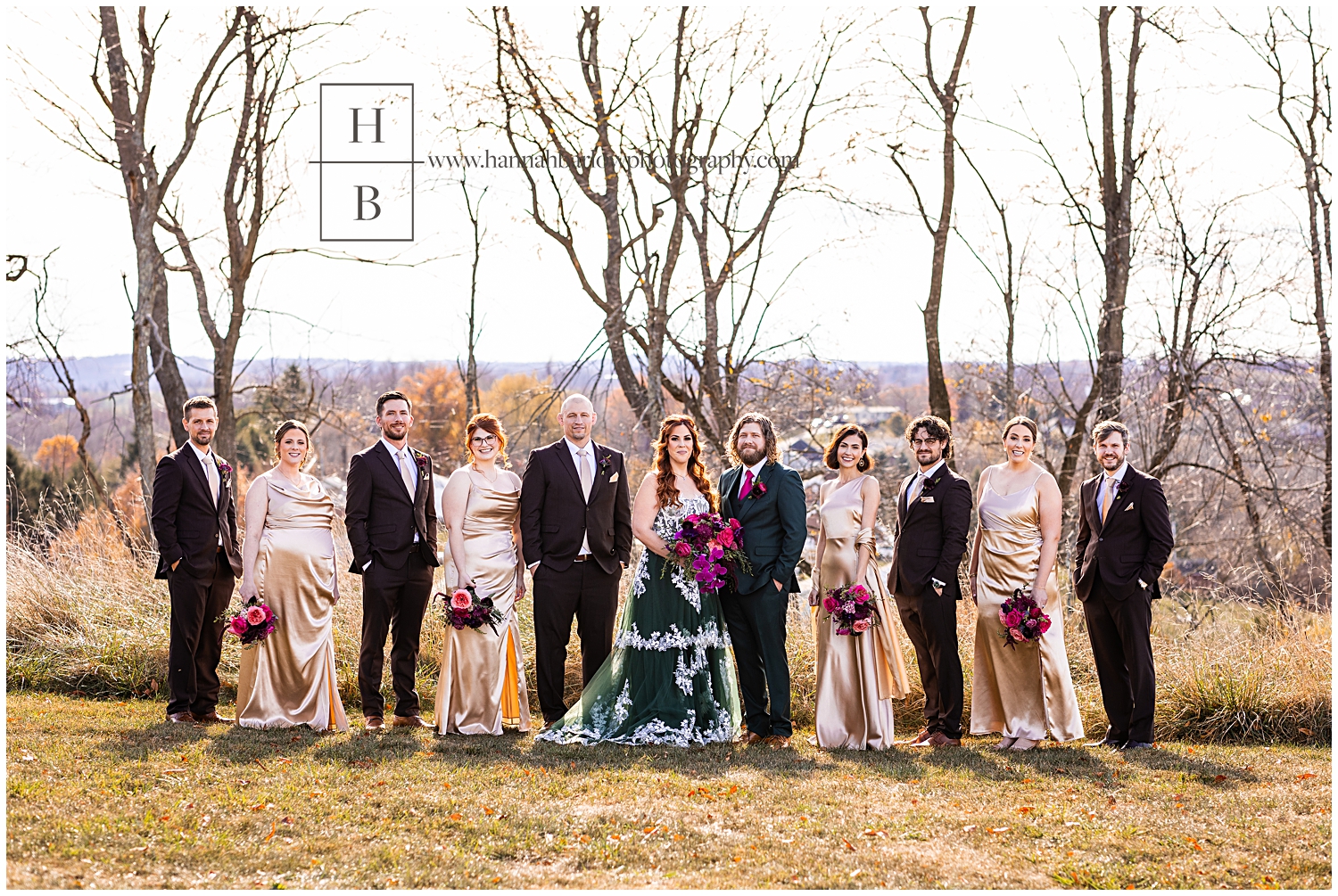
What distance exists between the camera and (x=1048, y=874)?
4.19m

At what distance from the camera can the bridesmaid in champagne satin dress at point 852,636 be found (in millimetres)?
6395

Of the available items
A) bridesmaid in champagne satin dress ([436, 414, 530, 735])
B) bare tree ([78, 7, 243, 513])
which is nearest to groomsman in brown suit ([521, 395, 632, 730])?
bridesmaid in champagne satin dress ([436, 414, 530, 735])

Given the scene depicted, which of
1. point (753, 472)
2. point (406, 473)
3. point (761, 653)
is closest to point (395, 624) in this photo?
point (406, 473)

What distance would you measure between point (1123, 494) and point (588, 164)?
320 inches

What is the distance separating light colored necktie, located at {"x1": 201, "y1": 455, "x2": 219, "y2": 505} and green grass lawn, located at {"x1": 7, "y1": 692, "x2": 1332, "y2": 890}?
1567 millimetres

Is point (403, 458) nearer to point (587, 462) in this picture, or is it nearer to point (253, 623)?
point (587, 462)

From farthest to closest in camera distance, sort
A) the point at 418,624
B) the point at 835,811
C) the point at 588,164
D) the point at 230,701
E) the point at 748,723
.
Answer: the point at 588,164, the point at 230,701, the point at 418,624, the point at 748,723, the point at 835,811

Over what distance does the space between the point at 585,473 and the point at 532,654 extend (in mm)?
2611

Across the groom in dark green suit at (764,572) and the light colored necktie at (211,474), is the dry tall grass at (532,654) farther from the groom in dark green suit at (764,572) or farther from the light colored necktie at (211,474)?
the light colored necktie at (211,474)

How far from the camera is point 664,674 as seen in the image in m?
6.42

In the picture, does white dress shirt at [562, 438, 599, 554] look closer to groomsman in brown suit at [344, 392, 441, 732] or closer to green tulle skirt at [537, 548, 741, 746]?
green tulle skirt at [537, 548, 741, 746]

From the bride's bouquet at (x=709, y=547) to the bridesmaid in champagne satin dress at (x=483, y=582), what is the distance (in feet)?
3.77

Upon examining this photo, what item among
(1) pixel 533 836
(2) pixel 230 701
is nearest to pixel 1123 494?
(1) pixel 533 836

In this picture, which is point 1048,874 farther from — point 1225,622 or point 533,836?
point 1225,622
